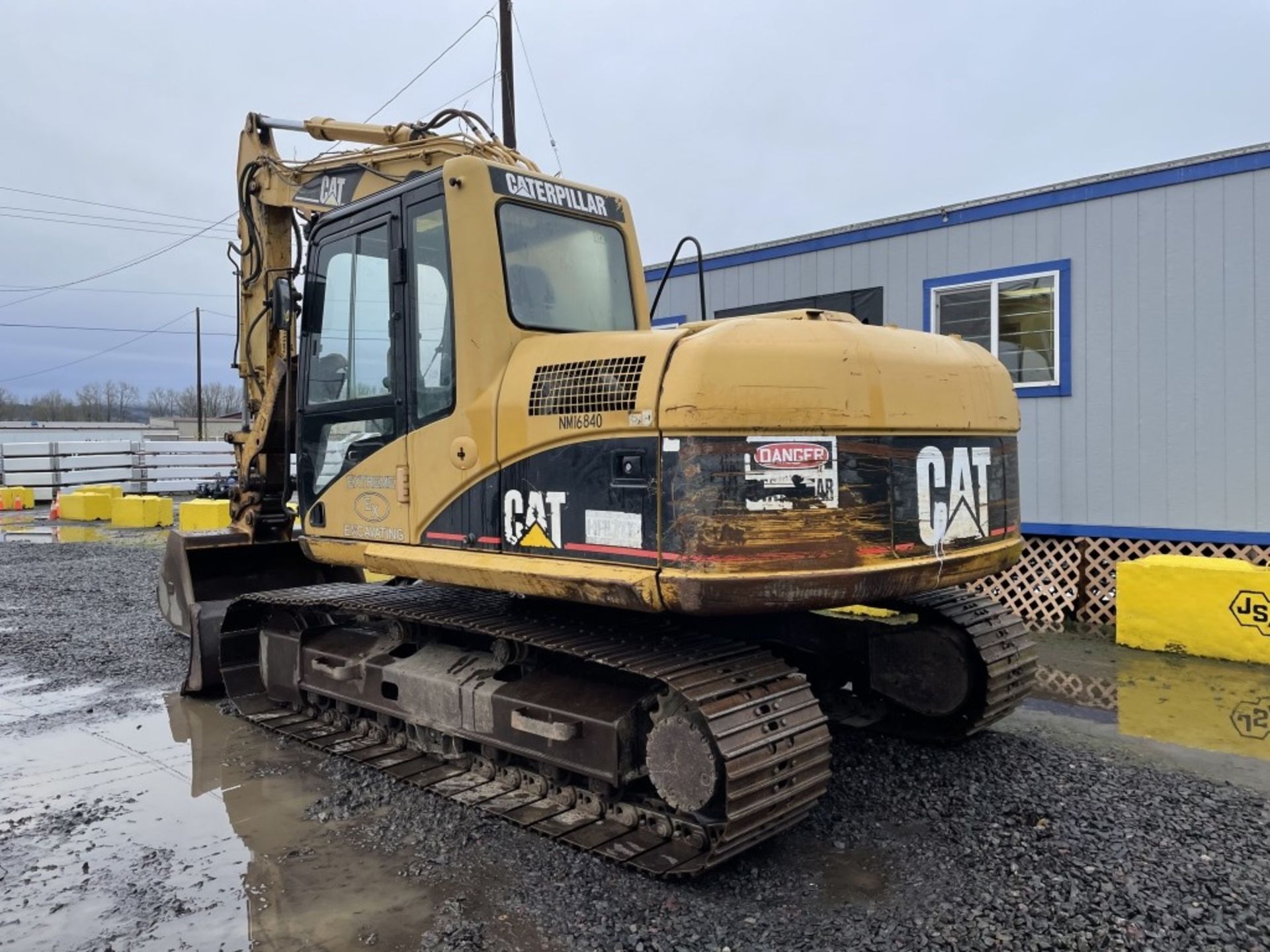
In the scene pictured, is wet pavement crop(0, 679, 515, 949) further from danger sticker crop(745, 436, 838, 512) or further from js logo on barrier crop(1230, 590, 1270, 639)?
js logo on barrier crop(1230, 590, 1270, 639)

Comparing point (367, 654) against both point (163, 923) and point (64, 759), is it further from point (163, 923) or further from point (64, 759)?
point (163, 923)

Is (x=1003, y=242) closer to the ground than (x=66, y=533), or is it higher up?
higher up

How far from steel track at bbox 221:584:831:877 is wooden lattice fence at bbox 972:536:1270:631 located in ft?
17.1

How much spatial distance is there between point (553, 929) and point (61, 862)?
2393 millimetres

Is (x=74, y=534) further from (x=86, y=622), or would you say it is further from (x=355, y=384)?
(x=355, y=384)

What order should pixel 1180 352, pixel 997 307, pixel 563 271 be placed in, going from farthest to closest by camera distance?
pixel 997 307 < pixel 1180 352 < pixel 563 271

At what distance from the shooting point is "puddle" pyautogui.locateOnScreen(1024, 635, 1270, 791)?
5.52 m

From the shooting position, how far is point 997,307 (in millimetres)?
9797

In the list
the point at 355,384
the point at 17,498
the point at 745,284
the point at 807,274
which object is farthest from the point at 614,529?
the point at 17,498

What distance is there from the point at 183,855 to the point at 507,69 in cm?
1365

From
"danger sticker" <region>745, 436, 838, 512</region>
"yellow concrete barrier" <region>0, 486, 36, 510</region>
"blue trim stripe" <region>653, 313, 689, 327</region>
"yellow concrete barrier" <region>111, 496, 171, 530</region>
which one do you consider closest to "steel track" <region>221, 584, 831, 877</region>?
"danger sticker" <region>745, 436, 838, 512</region>

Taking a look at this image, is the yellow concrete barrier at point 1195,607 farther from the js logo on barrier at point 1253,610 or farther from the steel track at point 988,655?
the steel track at point 988,655

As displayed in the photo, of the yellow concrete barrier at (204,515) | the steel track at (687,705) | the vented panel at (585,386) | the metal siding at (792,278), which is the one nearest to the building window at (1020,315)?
the metal siding at (792,278)

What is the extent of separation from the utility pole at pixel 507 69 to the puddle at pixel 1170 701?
36.6 ft
